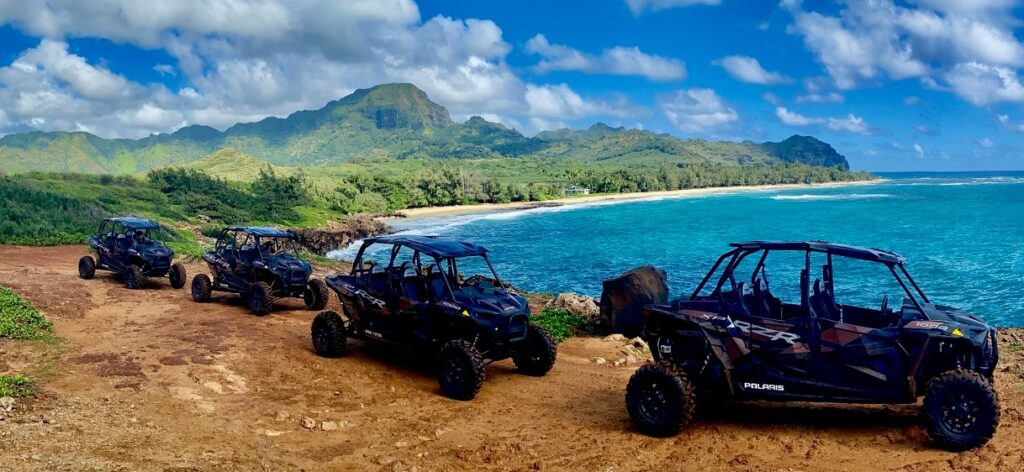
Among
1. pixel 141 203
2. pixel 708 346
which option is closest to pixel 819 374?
pixel 708 346

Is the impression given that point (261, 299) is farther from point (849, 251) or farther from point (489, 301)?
point (849, 251)

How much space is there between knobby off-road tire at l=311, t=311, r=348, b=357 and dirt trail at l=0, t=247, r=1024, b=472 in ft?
0.74

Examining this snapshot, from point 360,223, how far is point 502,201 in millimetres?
52221

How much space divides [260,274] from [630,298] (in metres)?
10.0

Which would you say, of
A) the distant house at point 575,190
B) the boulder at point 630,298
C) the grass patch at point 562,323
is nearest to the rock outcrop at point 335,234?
the grass patch at point 562,323

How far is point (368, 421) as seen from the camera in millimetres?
9820

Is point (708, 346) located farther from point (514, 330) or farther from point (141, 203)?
point (141, 203)

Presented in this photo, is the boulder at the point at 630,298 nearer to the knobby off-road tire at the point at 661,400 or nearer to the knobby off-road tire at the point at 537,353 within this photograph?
the knobby off-road tire at the point at 537,353

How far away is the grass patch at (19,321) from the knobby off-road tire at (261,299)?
475 centimetres

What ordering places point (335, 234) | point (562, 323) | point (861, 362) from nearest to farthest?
point (861, 362) < point (562, 323) < point (335, 234)

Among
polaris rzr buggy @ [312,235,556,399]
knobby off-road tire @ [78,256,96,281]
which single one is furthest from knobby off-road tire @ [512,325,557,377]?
knobby off-road tire @ [78,256,96,281]

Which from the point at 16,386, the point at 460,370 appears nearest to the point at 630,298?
the point at 460,370

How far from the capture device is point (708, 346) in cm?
906

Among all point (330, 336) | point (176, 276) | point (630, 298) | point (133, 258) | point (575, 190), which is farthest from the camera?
point (575, 190)
